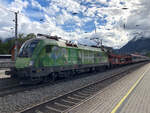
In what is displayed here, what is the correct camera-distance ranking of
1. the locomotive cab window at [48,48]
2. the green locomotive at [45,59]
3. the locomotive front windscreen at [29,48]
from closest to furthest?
the green locomotive at [45,59]
the locomotive front windscreen at [29,48]
the locomotive cab window at [48,48]

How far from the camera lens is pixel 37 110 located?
6414 mm

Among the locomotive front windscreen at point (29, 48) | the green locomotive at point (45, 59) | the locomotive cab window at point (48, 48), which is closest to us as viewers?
the green locomotive at point (45, 59)

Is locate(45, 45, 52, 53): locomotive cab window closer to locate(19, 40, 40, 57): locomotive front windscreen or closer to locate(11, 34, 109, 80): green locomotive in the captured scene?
locate(11, 34, 109, 80): green locomotive

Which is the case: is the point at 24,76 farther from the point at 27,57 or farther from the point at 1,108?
the point at 1,108

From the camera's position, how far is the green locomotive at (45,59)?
34.9 feet

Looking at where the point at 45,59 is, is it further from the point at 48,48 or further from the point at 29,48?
the point at 29,48

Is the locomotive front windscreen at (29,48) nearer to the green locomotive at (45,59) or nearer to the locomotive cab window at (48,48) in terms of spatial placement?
the green locomotive at (45,59)

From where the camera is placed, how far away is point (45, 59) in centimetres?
1150

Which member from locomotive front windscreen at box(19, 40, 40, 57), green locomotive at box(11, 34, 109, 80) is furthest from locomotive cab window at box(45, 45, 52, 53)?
locomotive front windscreen at box(19, 40, 40, 57)

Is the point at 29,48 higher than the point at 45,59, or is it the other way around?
the point at 29,48

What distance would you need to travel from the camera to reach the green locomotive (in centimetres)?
1065

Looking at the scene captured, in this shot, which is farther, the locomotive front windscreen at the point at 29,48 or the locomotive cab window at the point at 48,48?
the locomotive cab window at the point at 48,48

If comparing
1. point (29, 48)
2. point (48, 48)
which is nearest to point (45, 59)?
point (48, 48)

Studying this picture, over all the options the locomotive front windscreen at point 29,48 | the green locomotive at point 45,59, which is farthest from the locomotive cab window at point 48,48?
the locomotive front windscreen at point 29,48
